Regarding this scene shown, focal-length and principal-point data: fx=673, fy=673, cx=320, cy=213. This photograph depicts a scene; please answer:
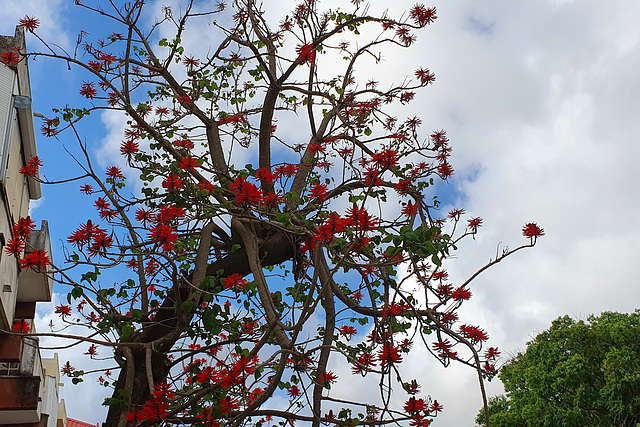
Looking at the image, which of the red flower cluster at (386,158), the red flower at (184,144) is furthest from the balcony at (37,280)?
the red flower cluster at (386,158)

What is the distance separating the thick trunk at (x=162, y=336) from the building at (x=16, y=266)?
0.85 m

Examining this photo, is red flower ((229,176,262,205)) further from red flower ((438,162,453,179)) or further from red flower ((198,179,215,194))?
red flower ((438,162,453,179))

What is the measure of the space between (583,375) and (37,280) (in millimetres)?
15295

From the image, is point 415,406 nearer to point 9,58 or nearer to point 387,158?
point 387,158

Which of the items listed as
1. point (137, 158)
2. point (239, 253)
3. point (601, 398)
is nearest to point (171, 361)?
point (239, 253)

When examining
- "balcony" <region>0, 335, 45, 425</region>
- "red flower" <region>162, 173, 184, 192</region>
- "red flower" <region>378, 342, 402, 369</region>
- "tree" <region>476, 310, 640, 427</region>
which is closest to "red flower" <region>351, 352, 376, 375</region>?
"red flower" <region>378, 342, 402, 369</region>

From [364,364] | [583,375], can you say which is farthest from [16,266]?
[583,375]

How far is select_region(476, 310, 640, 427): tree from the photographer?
16984 millimetres

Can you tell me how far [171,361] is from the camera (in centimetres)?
549

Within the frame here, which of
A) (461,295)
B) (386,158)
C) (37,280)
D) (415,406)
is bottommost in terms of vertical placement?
(415,406)

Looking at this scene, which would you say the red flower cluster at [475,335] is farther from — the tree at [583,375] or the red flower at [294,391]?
the tree at [583,375]

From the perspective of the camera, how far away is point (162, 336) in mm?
5191

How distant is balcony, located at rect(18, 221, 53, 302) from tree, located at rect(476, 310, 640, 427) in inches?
568

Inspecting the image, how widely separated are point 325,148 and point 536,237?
251 cm
